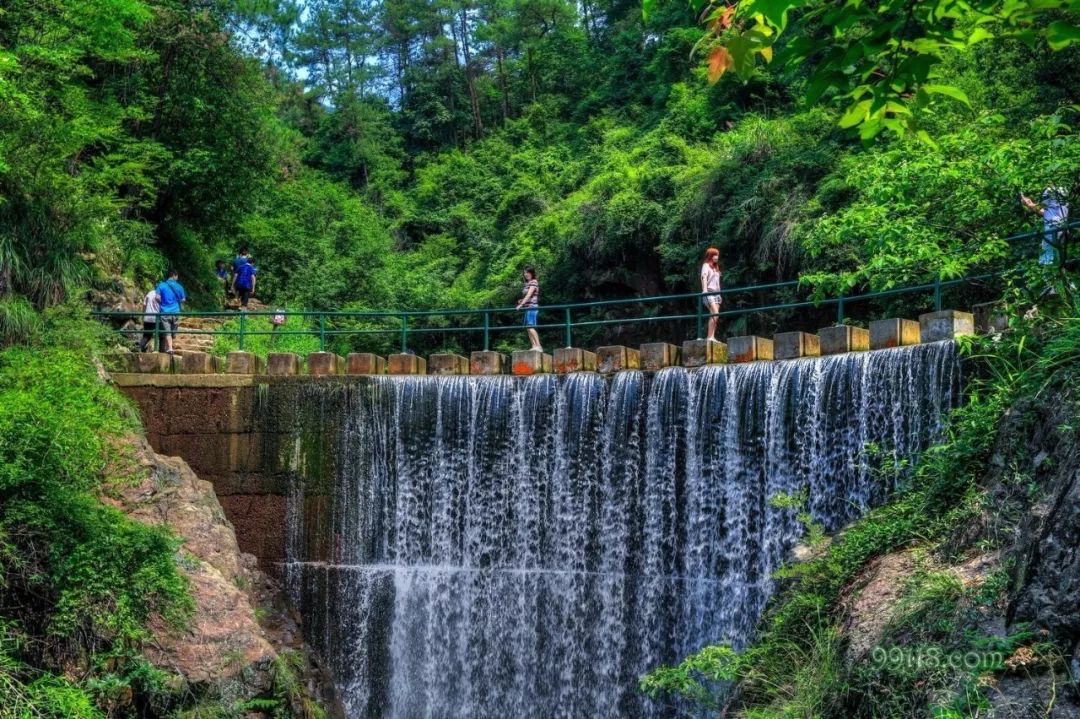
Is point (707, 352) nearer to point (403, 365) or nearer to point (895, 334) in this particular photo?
point (895, 334)

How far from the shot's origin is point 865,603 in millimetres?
7648

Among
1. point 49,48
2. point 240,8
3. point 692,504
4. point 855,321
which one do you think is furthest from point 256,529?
point 240,8

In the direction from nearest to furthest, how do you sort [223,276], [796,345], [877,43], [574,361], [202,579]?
1. [877,43]
2. [202,579]
3. [796,345]
4. [574,361]
5. [223,276]

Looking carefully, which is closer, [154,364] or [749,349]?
[749,349]

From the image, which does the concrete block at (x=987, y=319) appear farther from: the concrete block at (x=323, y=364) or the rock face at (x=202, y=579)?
the concrete block at (x=323, y=364)

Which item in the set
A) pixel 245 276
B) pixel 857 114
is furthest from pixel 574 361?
pixel 245 276

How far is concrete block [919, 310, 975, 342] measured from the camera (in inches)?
479

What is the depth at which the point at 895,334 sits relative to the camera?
12.8 meters

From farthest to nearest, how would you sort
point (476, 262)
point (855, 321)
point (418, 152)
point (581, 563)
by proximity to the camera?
1. point (418, 152)
2. point (476, 262)
3. point (855, 321)
4. point (581, 563)

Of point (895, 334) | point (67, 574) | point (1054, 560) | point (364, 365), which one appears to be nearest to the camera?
point (1054, 560)

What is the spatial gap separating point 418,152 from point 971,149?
3623cm

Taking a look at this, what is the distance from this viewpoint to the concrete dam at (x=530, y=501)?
12.9m

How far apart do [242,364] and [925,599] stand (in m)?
11.0

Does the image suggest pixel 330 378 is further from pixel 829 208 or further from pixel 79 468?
pixel 829 208
